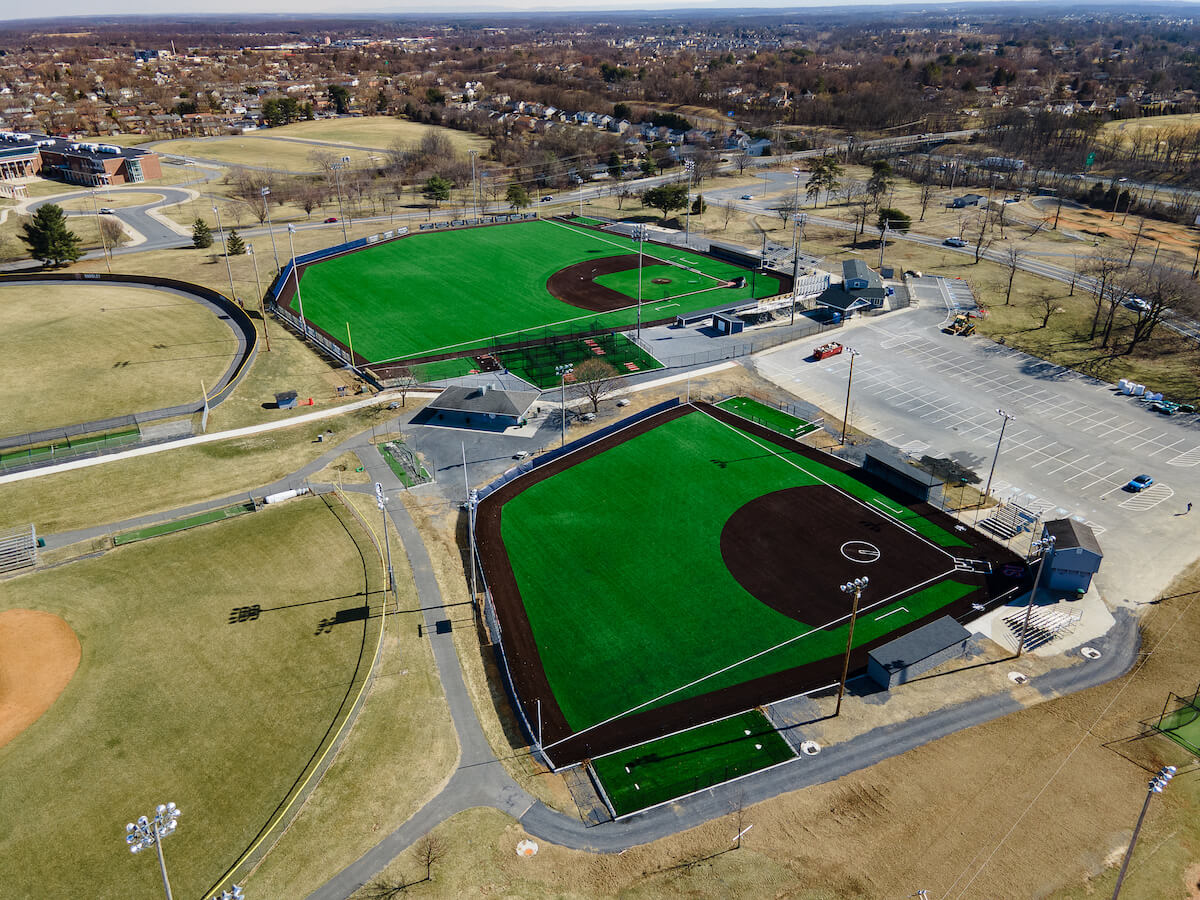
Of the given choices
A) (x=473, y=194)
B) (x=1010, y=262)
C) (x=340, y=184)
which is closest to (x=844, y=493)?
(x=1010, y=262)

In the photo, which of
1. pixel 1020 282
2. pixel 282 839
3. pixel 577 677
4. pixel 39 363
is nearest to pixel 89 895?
pixel 282 839

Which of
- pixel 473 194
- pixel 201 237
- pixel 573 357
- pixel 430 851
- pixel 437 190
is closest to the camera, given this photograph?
pixel 430 851

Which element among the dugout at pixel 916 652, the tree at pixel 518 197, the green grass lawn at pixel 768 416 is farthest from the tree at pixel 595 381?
the tree at pixel 518 197

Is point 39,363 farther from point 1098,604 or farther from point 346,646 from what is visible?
point 1098,604

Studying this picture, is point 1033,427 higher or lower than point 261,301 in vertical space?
lower

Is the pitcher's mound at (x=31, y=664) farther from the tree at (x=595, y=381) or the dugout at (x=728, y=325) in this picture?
the dugout at (x=728, y=325)

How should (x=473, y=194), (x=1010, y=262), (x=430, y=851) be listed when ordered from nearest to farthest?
(x=430, y=851)
(x=1010, y=262)
(x=473, y=194)

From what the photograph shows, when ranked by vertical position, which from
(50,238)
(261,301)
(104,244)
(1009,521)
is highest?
(50,238)

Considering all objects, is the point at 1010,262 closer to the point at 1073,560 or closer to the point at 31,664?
the point at 1073,560
